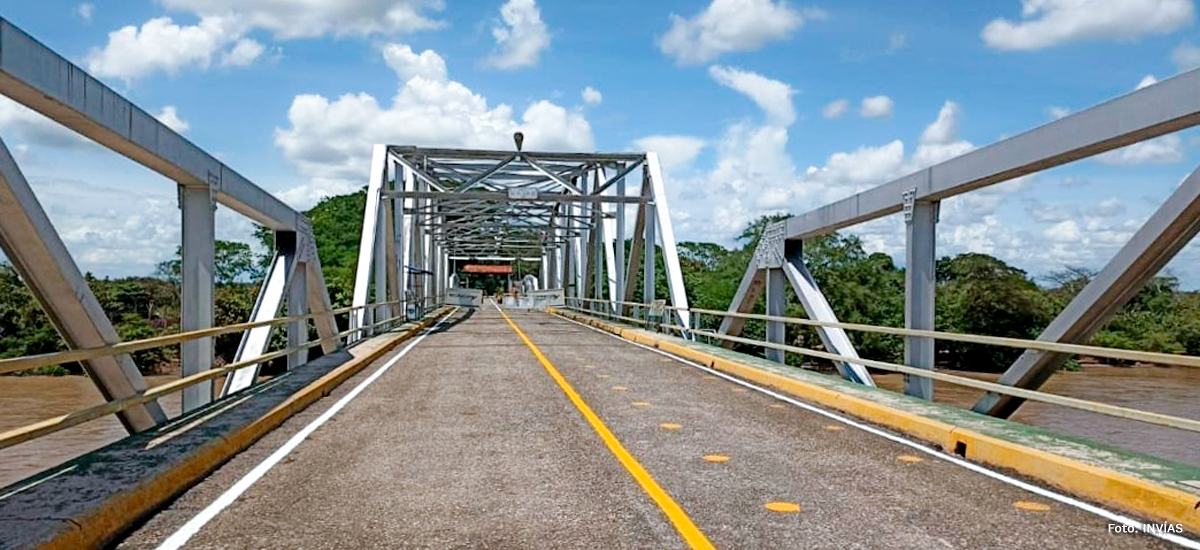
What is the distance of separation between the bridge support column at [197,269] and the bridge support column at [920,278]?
27.1 feet

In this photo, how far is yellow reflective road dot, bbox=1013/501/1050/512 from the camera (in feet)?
20.8

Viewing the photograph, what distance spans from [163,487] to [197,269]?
476 cm

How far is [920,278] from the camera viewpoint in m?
12.1

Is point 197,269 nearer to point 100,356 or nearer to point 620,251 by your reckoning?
point 100,356

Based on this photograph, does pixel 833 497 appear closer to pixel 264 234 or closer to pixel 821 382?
pixel 821 382

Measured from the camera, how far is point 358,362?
653 inches

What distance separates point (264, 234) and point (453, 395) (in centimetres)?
8481

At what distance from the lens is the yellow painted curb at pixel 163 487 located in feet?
17.2

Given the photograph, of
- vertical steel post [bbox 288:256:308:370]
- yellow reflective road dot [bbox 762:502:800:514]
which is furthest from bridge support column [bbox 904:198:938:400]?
vertical steel post [bbox 288:256:308:370]

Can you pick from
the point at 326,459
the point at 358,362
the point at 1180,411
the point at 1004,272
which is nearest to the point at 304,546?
the point at 326,459

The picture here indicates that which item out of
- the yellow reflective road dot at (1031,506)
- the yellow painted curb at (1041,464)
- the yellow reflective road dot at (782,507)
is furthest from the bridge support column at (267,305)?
the yellow reflective road dot at (1031,506)

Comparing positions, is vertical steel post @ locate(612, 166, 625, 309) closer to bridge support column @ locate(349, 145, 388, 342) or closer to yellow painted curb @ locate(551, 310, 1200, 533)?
bridge support column @ locate(349, 145, 388, 342)

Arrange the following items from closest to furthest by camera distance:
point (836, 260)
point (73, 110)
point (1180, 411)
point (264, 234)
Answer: point (73, 110), point (1180, 411), point (836, 260), point (264, 234)

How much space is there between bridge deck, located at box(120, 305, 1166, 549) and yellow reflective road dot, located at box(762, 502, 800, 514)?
8 cm
